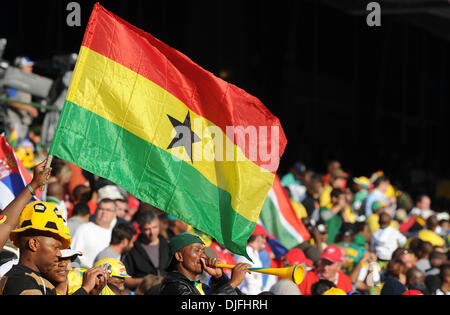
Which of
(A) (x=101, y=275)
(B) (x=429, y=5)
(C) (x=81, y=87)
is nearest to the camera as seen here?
(A) (x=101, y=275)

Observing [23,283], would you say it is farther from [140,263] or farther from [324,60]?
[324,60]

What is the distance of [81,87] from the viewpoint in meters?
6.21

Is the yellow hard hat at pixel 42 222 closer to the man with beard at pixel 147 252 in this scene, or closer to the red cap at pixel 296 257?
the man with beard at pixel 147 252

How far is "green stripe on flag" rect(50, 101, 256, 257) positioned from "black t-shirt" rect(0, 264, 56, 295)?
4.81 feet

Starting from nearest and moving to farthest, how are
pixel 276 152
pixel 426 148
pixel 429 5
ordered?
pixel 276 152 < pixel 429 5 < pixel 426 148

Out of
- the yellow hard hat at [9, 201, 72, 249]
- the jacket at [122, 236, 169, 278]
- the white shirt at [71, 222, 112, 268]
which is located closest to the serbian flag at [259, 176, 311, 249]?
the jacket at [122, 236, 169, 278]

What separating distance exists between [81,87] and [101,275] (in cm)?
171

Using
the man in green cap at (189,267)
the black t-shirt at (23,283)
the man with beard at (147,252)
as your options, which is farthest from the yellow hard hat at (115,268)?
the black t-shirt at (23,283)

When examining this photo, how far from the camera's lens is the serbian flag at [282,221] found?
35.8 feet

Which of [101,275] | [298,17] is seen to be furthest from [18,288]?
[298,17]

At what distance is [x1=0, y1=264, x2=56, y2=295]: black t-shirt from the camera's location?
4527 millimetres

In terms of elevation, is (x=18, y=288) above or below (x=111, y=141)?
below

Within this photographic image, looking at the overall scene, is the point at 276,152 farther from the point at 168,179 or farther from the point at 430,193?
the point at 430,193

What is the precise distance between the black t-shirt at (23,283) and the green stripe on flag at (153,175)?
147 cm
